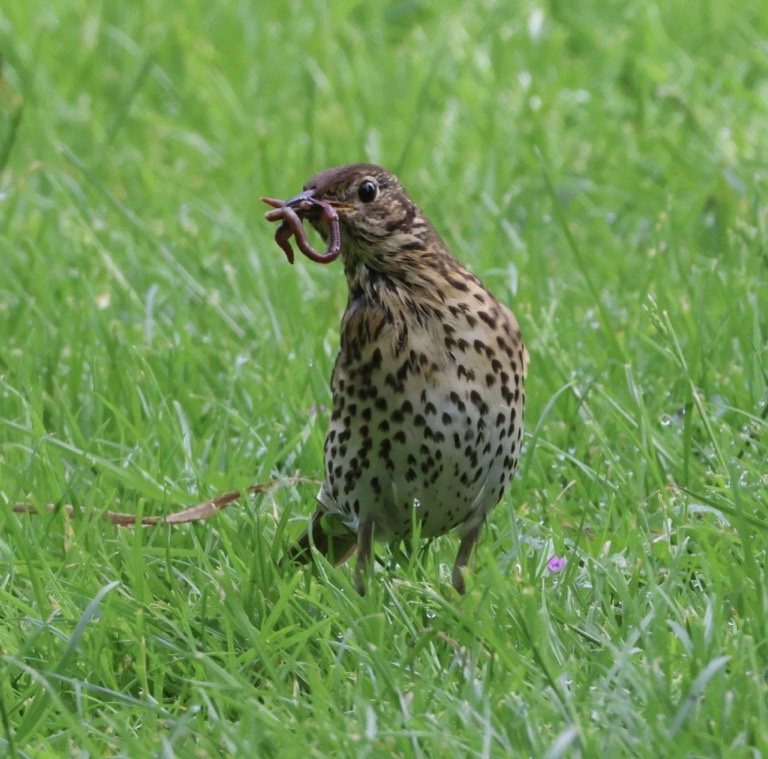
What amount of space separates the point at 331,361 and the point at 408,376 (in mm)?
1569

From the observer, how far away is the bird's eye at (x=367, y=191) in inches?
173

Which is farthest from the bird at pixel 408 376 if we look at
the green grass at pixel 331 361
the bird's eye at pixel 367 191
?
the green grass at pixel 331 361

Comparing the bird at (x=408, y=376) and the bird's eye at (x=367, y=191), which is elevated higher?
the bird's eye at (x=367, y=191)

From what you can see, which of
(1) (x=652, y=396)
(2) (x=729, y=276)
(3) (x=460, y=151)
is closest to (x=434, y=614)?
(1) (x=652, y=396)

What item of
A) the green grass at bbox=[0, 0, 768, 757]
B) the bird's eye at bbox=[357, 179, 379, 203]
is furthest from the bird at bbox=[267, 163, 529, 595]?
the green grass at bbox=[0, 0, 768, 757]

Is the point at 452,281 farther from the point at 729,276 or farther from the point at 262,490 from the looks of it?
the point at 729,276

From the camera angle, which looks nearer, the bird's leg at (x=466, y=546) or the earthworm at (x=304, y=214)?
the earthworm at (x=304, y=214)

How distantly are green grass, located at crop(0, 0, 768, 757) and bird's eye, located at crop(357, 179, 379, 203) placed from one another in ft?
2.72

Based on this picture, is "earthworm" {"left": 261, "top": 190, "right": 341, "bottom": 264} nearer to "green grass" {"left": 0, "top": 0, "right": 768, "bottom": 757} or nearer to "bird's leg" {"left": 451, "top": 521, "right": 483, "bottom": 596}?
"green grass" {"left": 0, "top": 0, "right": 768, "bottom": 757}

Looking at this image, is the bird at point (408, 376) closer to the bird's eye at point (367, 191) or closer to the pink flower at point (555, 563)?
the bird's eye at point (367, 191)

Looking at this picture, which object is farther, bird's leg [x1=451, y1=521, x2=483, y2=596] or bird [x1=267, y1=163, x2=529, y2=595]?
bird's leg [x1=451, y1=521, x2=483, y2=596]

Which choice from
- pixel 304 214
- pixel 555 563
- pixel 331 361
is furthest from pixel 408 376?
pixel 331 361

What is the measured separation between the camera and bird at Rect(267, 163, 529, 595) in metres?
4.34

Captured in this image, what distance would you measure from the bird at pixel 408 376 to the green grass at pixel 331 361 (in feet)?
0.58
